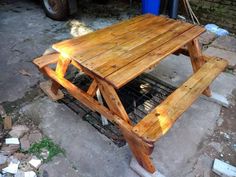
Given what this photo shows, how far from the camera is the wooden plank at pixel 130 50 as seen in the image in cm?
198

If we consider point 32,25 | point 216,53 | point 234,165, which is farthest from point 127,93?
point 32,25

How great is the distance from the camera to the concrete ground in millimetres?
2152

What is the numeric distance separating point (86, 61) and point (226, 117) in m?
1.68

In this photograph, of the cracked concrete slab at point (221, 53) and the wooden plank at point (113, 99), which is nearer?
the wooden plank at point (113, 99)

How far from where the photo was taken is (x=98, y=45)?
231 cm

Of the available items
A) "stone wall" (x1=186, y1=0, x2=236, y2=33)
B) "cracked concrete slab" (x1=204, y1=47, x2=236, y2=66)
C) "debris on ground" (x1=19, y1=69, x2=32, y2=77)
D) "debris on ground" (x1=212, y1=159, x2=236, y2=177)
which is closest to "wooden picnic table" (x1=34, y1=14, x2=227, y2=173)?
"debris on ground" (x1=19, y1=69, x2=32, y2=77)

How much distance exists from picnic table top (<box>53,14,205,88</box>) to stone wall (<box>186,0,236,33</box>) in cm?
227

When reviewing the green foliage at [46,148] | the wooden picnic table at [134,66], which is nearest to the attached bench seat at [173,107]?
the wooden picnic table at [134,66]

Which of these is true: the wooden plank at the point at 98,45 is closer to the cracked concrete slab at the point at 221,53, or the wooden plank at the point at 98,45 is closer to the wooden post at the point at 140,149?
the wooden post at the point at 140,149

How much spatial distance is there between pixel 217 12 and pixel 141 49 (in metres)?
3.18

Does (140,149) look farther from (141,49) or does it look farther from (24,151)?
(24,151)

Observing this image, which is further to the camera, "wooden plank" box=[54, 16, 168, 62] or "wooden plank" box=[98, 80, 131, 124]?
"wooden plank" box=[54, 16, 168, 62]

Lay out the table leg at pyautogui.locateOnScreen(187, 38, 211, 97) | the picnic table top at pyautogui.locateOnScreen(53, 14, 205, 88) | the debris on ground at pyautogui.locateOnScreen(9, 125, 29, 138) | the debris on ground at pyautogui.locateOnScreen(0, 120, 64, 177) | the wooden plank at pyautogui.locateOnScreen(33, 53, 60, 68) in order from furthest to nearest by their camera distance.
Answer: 1. the table leg at pyautogui.locateOnScreen(187, 38, 211, 97)
2. the wooden plank at pyautogui.locateOnScreen(33, 53, 60, 68)
3. the debris on ground at pyautogui.locateOnScreen(9, 125, 29, 138)
4. the debris on ground at pyautogui.locateOnScreen(0, 120, 64, 177)
5. the picnic table top at pyautogui.locateOnScreen(53, 14, 205, 88)

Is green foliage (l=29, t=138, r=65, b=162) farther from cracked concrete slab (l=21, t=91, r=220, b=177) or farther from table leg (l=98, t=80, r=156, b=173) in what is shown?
table leg (l=98, t=80, r=156, b=173)
